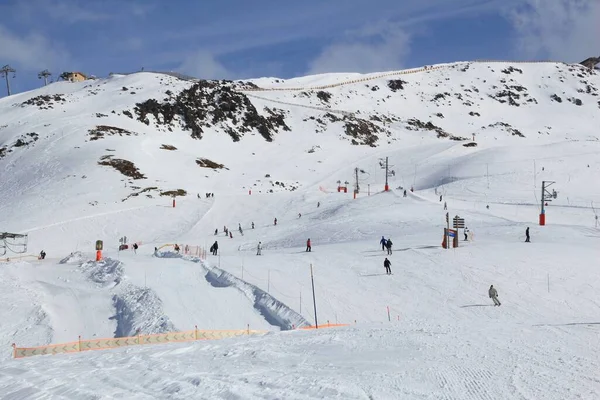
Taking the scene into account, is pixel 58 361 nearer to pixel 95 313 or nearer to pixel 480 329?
pixel 95 313

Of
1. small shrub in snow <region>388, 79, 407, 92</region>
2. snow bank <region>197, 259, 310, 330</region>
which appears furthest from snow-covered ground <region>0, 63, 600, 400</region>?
small shrub in snow <region>388, 79, 407, 92</region>

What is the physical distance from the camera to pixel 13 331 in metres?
22.5

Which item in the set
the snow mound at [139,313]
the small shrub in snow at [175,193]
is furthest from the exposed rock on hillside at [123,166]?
the snow mound at [139,313]

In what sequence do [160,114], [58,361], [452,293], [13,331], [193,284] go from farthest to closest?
[160,114] < [193,284] < [452,293] < [13,331] < [58,361]

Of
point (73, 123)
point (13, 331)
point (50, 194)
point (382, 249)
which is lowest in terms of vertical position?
point (13, 331)

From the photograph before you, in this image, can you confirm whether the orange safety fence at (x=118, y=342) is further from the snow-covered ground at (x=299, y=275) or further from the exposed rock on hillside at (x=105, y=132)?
the exposed rock on hillside at (x=105, y=132)

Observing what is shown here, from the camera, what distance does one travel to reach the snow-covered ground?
40.9 feet

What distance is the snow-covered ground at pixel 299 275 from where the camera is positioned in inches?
490

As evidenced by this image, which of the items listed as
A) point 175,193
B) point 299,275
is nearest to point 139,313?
point 299,275

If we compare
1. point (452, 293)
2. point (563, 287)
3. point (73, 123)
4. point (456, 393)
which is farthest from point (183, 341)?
point (73, 123)

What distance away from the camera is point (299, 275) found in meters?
29.2

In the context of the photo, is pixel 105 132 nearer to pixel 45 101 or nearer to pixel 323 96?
pixel 45 101

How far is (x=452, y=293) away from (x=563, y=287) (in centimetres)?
506

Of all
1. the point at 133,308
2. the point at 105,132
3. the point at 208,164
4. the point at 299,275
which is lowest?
the point at 133,308
